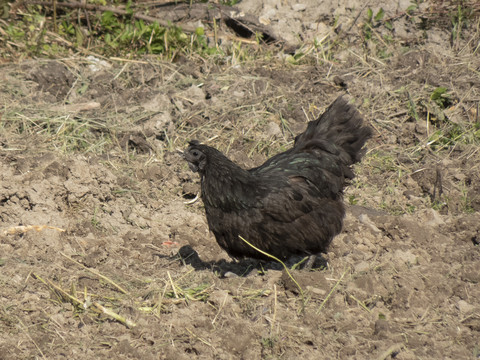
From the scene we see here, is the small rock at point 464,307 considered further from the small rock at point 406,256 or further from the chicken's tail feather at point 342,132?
the chicken's tail feather at point 342,132

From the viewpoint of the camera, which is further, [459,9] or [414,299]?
[459,9]

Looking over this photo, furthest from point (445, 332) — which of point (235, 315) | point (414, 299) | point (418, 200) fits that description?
point (418, 200)

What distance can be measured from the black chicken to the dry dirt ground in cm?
31

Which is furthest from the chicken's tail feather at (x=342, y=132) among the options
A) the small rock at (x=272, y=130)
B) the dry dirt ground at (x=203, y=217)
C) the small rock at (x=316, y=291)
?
the small rock at (x=316, y=291)

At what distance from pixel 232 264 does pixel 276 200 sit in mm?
868

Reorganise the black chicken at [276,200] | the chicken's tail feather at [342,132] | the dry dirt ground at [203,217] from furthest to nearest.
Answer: the chicken's tail feather at [342,132]
the black chicken at [276,200]
the dry dirt ground at [203,217]

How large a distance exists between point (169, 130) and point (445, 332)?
3.82 meters

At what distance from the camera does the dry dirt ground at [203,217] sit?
3.76 meters

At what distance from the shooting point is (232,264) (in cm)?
509

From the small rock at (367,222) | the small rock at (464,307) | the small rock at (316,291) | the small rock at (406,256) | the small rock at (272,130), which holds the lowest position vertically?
the small rock at (272,130)

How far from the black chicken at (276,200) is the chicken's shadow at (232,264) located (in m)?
0.32

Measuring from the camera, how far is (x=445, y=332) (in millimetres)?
3898

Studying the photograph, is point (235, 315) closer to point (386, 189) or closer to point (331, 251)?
point (331, 251)

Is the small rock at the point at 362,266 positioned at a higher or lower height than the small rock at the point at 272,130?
higher
